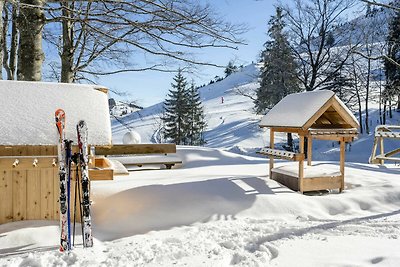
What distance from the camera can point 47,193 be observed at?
5191 mm

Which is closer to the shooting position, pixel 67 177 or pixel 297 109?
pixel 67 177

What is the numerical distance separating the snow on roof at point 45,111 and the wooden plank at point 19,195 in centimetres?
75

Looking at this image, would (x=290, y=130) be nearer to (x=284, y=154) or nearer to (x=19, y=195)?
(x=284, y=154)

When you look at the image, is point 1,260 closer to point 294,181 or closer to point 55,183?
point 55,183

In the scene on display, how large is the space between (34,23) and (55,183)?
11.4 feet

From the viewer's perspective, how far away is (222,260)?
388cm

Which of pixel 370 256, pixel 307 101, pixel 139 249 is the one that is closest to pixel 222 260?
pixel 139 249

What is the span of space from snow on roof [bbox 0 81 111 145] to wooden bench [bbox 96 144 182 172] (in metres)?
5.02

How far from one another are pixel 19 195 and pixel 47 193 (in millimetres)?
407

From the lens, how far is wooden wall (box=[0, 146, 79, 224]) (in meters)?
4.98

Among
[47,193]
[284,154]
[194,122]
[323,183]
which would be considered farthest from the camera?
[194,122]

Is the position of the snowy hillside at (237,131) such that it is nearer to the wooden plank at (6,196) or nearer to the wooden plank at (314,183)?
the wooden plank at (314,183)

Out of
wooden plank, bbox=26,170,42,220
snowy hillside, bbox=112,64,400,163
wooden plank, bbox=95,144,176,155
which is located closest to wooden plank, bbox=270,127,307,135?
wooden plank, bbox=95,144,176,155

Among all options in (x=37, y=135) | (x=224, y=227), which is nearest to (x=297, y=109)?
(x=224, y=227)
